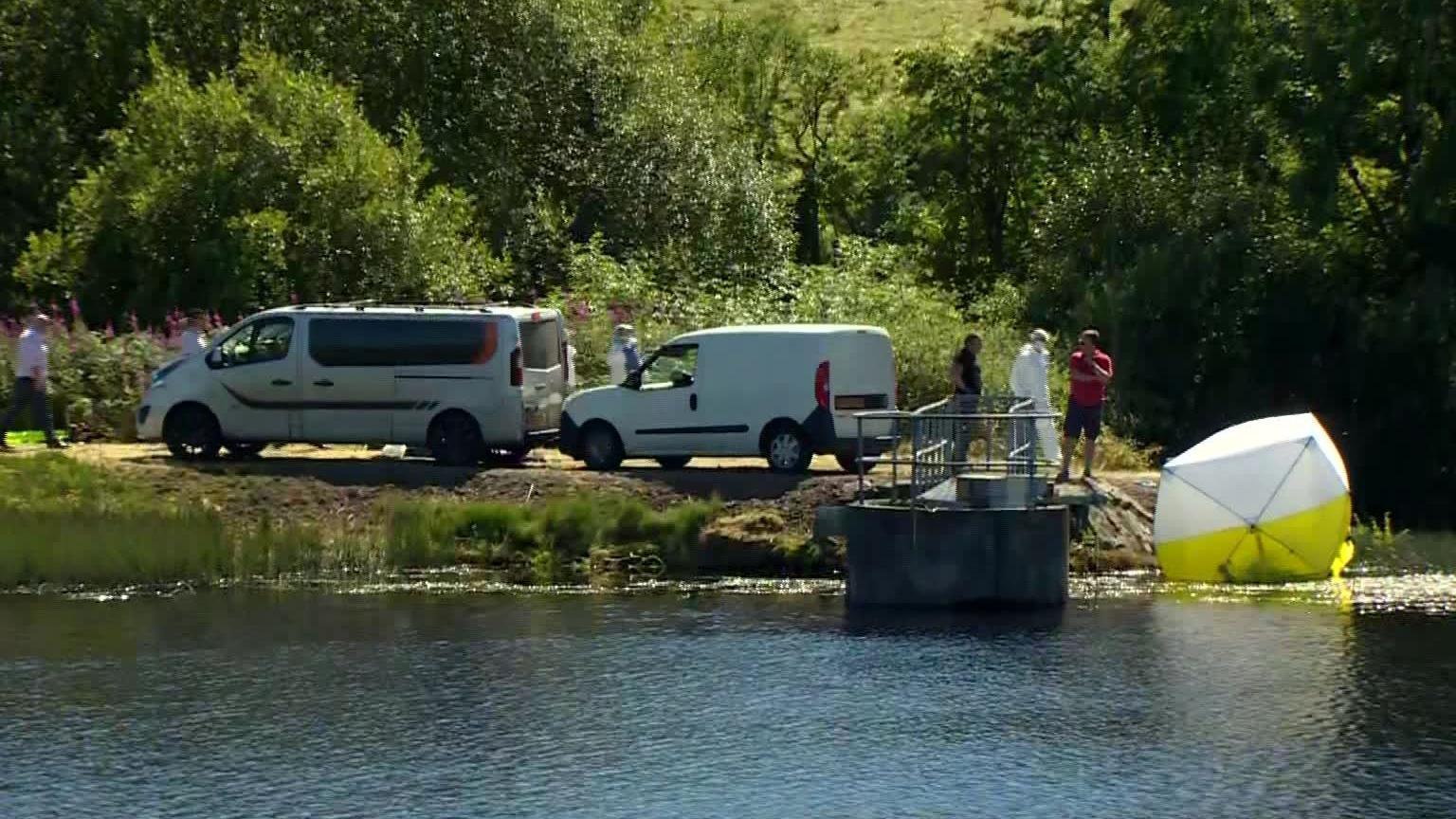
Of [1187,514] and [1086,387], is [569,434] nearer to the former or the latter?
[1086,387]

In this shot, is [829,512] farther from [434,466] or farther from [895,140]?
[895,140]

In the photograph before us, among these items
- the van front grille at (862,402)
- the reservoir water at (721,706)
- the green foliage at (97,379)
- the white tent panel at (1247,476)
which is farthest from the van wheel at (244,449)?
the white tent panel at (1247,476)

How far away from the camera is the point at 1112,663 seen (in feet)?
75.8

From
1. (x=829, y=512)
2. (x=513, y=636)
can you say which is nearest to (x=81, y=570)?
(x=513, y=636)

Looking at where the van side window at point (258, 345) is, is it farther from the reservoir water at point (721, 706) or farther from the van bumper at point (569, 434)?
the reservoir water at point (721, 706)

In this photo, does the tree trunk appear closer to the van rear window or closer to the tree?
the tree

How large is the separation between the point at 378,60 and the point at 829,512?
2609 cm

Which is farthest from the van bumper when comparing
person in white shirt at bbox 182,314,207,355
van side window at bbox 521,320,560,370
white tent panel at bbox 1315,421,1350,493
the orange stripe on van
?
white tent panel at bbox 1315,421,1350,493

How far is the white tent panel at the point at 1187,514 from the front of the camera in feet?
90.5

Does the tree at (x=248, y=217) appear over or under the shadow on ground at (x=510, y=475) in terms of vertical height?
over

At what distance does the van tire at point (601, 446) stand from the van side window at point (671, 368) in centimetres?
85

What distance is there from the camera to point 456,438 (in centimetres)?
3052

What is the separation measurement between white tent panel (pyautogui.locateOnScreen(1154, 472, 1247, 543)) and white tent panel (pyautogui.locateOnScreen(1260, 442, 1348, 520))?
46 centimetres

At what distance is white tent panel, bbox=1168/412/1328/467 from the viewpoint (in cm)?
2794
